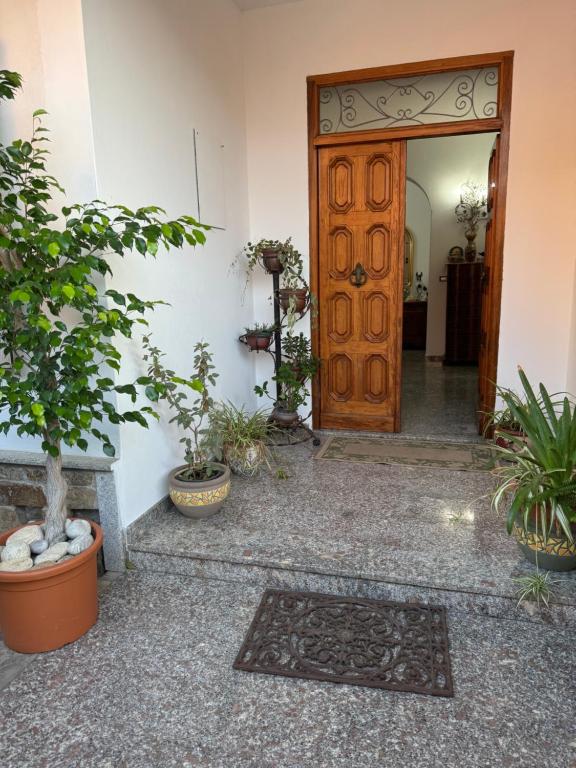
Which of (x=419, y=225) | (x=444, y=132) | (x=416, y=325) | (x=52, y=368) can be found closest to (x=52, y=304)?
(x=52, y=368)

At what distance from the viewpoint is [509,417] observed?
3.38 metres

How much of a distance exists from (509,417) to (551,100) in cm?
195

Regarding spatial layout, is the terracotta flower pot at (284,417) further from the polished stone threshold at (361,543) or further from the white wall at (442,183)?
the white wall at (442,183)

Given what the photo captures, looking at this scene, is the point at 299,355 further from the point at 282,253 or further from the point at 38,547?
the point at 38,547

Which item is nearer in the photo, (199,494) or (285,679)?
(285,679)

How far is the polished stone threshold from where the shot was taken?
213 centimetres

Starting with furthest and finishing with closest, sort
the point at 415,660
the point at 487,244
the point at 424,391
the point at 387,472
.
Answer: the point at 424,391 < the point at 487,244 < the point at 387,472 < the point at 415,660

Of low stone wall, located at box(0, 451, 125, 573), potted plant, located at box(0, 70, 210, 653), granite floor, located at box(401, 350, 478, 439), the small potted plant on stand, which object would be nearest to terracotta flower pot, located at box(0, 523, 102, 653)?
potted plant, located at box(0, 70, 210, 653)

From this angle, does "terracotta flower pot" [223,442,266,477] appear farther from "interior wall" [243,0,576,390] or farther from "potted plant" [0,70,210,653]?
"interior wall" [243,0,576,390]

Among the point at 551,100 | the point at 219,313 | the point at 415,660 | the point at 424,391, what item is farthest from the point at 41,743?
the point at 424,391

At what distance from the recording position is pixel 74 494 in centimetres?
244

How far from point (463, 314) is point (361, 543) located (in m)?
5.25

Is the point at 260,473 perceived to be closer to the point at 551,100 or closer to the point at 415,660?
the point at 415,660

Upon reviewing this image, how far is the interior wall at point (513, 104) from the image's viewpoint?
327cm
